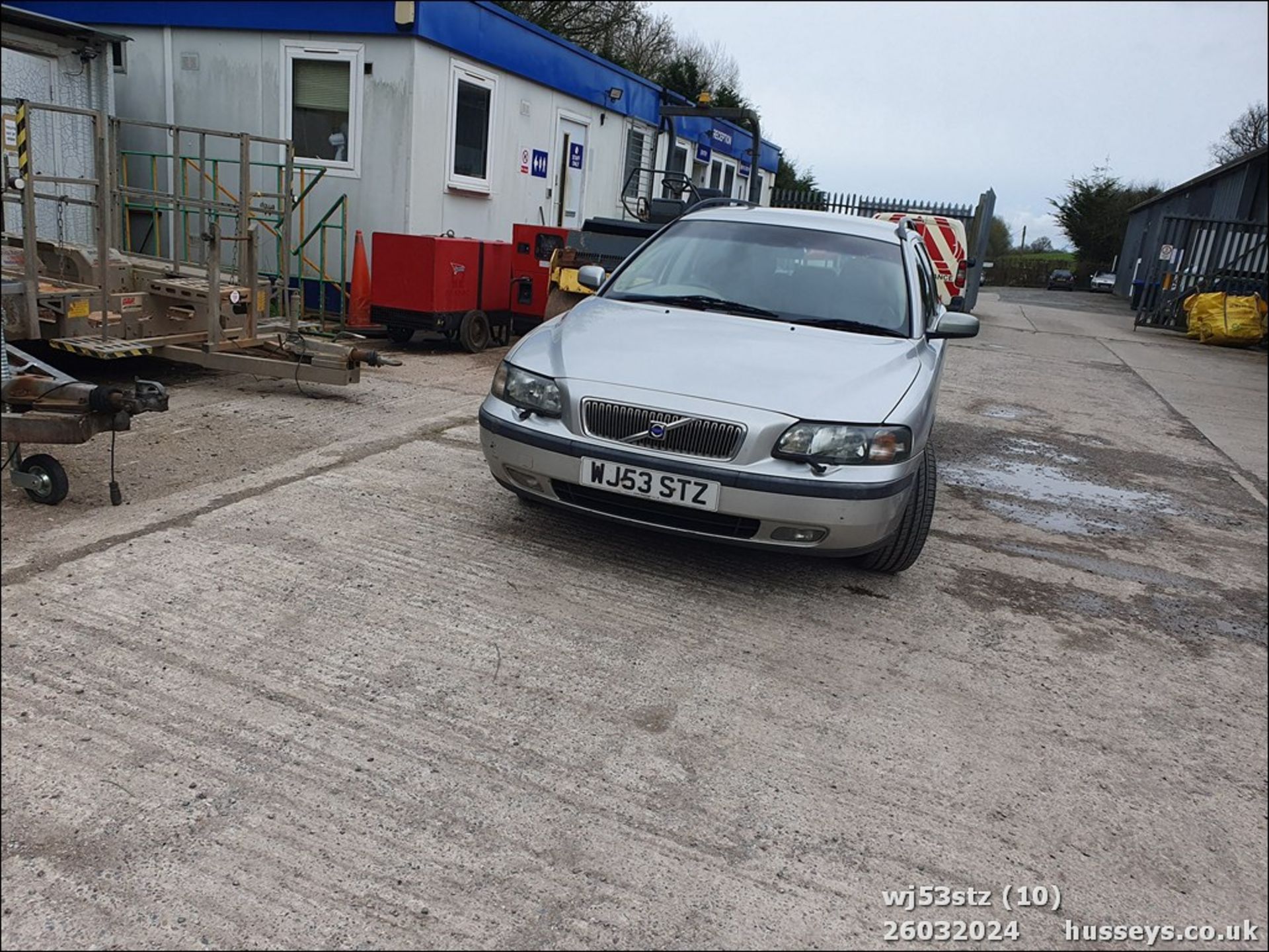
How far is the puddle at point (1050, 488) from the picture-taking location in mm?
5867

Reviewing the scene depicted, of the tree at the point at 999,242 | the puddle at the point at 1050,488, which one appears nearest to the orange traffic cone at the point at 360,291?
the puddle at the point at 1050,488

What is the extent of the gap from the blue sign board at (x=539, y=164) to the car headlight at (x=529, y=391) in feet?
30.8

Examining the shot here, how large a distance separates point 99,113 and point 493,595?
12.9 ft

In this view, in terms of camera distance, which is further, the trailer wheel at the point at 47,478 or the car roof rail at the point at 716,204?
the car roof rail at the point at 716,204

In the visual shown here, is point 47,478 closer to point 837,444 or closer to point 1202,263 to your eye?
point 837,444

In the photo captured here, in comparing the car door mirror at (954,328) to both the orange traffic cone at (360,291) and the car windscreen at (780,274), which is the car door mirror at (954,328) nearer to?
the car windscreen at (780,274)

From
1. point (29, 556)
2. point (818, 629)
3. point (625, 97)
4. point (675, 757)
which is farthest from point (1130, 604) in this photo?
point (625, 97)

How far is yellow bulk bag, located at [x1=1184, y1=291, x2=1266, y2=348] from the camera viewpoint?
1664cm

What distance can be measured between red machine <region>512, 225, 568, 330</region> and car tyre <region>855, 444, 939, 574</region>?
6132mm

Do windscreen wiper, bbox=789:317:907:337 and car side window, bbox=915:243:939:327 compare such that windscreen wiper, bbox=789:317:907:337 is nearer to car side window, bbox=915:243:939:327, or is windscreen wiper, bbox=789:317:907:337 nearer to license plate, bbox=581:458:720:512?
car side window, bbox=915:243:939:327

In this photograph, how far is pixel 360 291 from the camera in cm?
995

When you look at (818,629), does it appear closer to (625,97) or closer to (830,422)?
(830,422)

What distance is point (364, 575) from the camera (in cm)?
369

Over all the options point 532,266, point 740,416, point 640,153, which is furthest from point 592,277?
point 640,153
